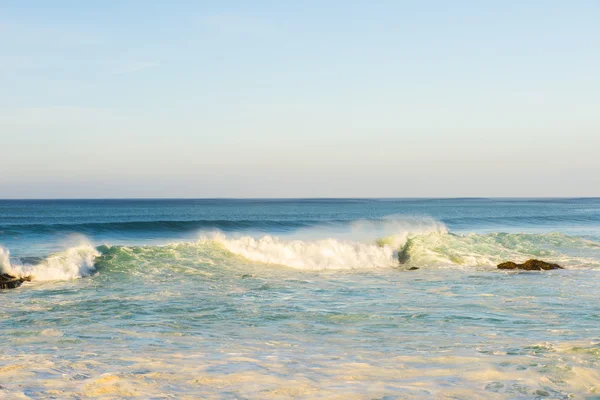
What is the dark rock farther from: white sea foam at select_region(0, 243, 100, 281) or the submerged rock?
the submerged rock

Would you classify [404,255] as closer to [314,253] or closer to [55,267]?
[314,253]

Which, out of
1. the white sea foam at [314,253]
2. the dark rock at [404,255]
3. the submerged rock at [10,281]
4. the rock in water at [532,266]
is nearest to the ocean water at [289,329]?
the white sea foam at [314,253]

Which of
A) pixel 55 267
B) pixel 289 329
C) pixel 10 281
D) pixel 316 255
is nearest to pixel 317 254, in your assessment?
pixel 316 255

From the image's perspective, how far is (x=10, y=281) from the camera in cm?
1698

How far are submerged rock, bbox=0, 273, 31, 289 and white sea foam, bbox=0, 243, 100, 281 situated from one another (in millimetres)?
467

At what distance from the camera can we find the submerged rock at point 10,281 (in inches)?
655

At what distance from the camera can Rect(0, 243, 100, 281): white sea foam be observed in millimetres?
18469

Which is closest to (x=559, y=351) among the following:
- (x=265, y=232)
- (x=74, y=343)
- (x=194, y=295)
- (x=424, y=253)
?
(x=74, y=343)

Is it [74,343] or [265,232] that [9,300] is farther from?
[265,232]

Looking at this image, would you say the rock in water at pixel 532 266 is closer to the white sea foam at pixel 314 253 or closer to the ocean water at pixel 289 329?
the ocean water at pixel 289 329

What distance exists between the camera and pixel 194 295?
49.4ft

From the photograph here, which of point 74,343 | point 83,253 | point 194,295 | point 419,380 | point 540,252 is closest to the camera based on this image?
A: point 419,380

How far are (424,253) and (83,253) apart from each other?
13.8 metres

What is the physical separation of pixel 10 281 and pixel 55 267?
2.09 meters
